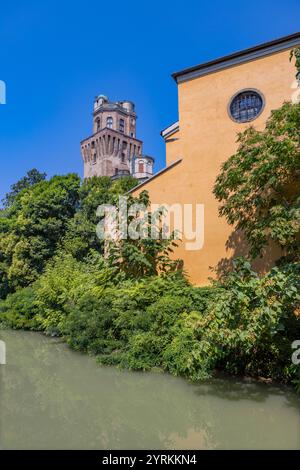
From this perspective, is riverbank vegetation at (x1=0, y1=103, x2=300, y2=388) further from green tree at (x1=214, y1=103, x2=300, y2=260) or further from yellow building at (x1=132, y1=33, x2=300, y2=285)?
yellow building at (x1=132, y1=33, x2=300, y2=285)

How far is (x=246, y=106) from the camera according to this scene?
34.6 feet

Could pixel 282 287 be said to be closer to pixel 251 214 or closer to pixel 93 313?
pixel 251 214

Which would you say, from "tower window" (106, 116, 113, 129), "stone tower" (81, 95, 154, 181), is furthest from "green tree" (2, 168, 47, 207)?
"tower window" (106, 116, 113, 129)

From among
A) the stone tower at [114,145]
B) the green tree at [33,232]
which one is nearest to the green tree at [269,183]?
the green tree at [33,232]

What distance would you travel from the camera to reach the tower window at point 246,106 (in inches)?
408

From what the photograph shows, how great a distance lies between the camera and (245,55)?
34.5 feet

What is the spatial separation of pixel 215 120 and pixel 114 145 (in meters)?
46.9

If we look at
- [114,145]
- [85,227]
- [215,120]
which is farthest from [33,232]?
[114,145]

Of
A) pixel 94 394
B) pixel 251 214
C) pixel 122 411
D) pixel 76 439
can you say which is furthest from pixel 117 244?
pixel 76 439

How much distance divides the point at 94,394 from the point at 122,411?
1.02 meters

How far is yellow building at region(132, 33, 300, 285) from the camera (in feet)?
33.0

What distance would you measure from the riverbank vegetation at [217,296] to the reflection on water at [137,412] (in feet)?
1.62

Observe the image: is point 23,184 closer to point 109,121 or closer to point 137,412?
point 109,121

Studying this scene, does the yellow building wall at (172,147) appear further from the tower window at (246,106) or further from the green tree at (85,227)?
the green tree at (85,227)
